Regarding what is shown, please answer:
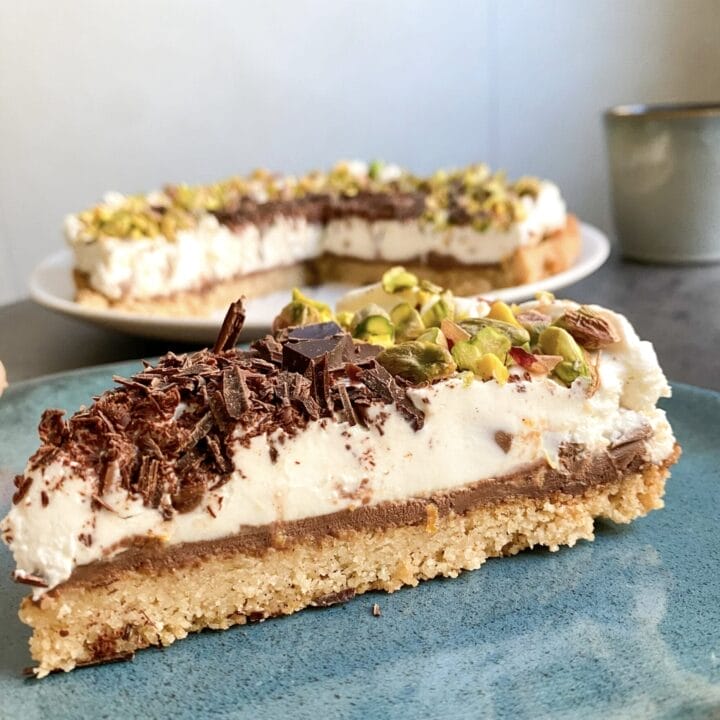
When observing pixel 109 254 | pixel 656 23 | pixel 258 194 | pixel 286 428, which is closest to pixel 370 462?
pixel 286 428

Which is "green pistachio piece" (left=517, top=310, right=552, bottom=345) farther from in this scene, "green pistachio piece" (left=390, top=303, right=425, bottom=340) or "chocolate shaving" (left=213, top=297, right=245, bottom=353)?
"chocolate shaving" (left=213, top=297, right=245, bottom=353)

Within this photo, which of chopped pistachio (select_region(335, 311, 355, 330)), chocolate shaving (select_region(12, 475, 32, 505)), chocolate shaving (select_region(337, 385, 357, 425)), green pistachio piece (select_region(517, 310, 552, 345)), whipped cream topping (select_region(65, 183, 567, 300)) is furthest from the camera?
whipped cream topping (select_region(65, 183, 567, 300))

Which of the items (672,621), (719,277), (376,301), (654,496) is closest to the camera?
(672,621)

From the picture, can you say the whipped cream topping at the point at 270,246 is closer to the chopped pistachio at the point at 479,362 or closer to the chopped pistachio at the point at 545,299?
the chopped pistachio at the point at 545,299

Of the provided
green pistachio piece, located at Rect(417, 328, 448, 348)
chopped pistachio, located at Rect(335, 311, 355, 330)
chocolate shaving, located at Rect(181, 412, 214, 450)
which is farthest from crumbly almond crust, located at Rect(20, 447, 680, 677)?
chopped pistachio, located at Rect(335, 311, 355, 330)

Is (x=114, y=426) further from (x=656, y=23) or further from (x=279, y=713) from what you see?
(x=656, y=23)
